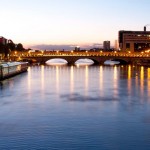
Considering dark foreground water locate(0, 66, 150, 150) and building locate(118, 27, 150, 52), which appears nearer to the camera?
dark foreground water locate(0, 66, 150, 150)

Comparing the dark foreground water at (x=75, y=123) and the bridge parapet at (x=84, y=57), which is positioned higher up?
the bridge parapet at (x=84, y=57)

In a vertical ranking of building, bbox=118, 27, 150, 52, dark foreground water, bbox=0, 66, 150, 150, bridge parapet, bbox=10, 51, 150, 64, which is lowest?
dark foreground water, bbox=0, 66, 150, 150

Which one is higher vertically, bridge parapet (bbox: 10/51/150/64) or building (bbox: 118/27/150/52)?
building (bbox: 118/27/150/52)

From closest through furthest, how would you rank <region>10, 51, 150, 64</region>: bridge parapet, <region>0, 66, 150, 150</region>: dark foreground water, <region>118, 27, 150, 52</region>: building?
1. <region>0, 66, 150, 150</region>: dark foreground water
2. <region>10, 51, 150, 64</region>: bridge parapet
3. <region>118, 27, 150, 52</region>: building

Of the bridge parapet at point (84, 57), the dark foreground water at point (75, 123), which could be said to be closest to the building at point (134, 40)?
the bridge parapet at point (84, 57)

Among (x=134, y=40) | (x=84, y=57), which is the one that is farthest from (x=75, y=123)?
(x=134, y=40)

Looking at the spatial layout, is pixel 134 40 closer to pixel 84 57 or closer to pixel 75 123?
pixel 84 57

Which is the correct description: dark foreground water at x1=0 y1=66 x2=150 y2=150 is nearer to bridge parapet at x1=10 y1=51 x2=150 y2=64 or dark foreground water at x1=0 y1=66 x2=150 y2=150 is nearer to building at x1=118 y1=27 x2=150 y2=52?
bridge parapet at x1=10 y1=51 x2=150 y2=64

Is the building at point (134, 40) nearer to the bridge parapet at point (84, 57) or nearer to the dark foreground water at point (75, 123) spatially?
the bridge parapet at point (84, 57)

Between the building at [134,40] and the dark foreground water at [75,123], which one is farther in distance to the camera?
the building at [134,40]

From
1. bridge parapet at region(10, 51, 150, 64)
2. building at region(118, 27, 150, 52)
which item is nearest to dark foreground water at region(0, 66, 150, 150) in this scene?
bridge parapet at region(10, 51, 150, 64)

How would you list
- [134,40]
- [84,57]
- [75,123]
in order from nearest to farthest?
[75,123] → [84,57] → [134,40]

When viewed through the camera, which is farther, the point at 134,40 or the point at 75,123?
the point at 134,40

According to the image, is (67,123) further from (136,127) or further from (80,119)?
(136,127)
